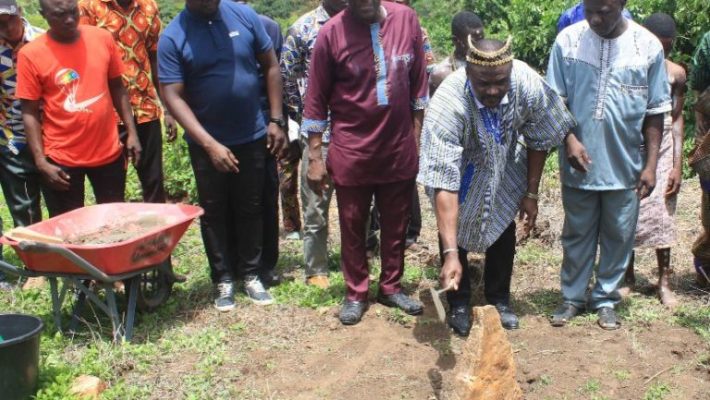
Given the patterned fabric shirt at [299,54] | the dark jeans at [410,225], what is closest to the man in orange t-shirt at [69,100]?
the patterned fabric shirt at [299,54]

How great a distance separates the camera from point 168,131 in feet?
18.2

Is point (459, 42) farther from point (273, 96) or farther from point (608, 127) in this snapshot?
point (608, 127)

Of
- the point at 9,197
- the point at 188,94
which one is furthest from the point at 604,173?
the point at 9,197

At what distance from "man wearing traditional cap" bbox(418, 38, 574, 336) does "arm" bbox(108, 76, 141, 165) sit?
2.05 m

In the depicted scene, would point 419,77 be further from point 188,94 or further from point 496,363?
point 496,363

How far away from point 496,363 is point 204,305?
225 cm

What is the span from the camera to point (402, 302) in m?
4.72

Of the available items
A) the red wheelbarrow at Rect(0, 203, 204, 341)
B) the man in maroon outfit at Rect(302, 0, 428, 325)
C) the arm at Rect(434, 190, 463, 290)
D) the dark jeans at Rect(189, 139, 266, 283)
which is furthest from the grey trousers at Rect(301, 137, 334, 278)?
the arm at Rect(434, 190, 463, 290)

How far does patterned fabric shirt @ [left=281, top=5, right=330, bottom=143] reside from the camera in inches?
199

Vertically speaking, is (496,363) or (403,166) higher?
(403,166)

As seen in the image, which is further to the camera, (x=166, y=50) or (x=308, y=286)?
(x=308, y=286)

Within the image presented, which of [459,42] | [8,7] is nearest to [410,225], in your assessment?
[459,42]

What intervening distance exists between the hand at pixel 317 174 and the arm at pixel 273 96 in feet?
1.71

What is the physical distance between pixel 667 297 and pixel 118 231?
3.46 meters
